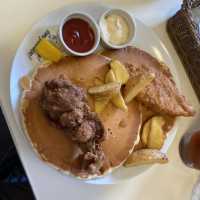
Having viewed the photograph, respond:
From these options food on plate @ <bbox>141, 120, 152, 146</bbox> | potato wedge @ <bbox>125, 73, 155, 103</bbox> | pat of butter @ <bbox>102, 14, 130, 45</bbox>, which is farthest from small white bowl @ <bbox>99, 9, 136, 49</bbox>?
food on plate @ <bbox>141, 120, 152, 146</bbox>

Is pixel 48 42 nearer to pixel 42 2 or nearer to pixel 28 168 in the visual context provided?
pixel 42 2

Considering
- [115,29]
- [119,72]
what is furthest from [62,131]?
[115,29]

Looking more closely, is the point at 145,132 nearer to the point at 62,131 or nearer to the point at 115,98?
the point at 115,98

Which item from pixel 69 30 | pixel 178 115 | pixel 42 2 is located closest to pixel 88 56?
pixel 69 30

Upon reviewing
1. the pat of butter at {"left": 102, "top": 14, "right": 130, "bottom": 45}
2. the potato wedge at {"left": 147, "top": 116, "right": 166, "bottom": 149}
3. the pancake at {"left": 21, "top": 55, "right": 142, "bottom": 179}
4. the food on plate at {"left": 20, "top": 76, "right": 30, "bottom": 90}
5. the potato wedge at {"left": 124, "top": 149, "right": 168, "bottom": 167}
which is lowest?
the potato wedge at {"left": 124, "top": 149, "right": 168, "bottom": 167}

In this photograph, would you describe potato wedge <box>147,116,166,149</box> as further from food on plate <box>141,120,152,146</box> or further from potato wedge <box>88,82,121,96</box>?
potato wedge <box>88,82,121,96</box>

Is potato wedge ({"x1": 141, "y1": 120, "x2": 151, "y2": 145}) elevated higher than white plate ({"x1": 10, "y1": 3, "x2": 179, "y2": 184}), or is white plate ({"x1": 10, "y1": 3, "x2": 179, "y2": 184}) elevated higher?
white plate ({"x1": 10, "y1": 3, "x2": 179, "y2": 184})

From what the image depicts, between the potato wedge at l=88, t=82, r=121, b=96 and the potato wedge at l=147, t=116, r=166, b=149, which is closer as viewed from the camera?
the potato wedge at l=88, t=82, r=121, b=96
